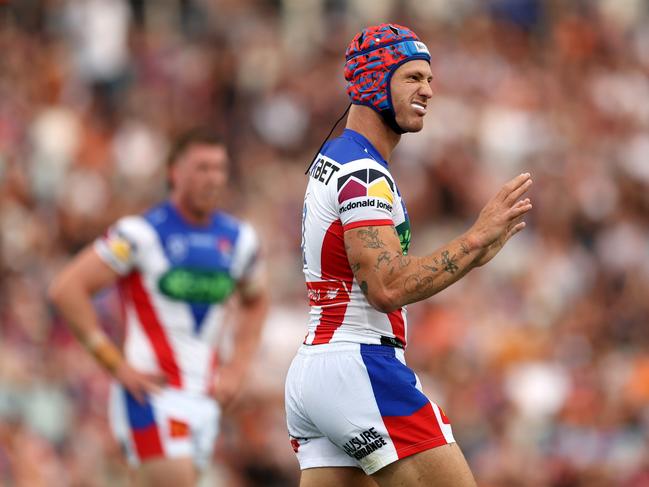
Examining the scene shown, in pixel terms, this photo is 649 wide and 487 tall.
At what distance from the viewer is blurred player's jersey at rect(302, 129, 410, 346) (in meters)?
5.96

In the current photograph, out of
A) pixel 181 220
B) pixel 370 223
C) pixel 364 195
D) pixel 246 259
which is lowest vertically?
pixel 370 223

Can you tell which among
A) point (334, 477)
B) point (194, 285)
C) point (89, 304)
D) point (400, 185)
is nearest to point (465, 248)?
point (334, 477)

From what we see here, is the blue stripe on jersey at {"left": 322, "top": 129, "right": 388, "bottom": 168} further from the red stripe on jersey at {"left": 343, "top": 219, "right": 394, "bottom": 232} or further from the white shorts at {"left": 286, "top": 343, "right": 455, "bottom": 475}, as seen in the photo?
the white shorts at {"left": 286, "top": 343, "right": 455, "bottom": 475}

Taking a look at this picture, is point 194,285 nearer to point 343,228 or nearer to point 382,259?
point 343,228

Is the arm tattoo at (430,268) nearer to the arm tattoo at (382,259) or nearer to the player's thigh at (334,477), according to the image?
the arm tattoo at (382,259)

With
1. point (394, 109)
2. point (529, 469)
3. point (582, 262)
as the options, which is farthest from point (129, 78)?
point (394, 109)

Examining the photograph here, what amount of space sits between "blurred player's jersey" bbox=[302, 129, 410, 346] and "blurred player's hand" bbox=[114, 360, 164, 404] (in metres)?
2.80

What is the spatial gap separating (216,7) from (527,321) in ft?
23.4

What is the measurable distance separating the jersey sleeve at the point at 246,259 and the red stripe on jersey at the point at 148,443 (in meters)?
1.21

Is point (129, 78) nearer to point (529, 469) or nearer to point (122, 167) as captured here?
point (122, 167)

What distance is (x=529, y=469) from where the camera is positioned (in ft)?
38.3

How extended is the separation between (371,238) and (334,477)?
1162 mm

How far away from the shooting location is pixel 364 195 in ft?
19.5

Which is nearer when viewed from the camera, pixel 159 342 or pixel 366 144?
pixel 366 144
